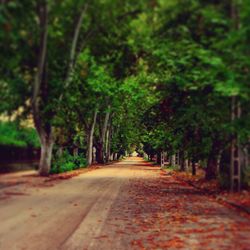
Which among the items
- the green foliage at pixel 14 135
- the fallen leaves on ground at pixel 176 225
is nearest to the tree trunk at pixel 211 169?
the fallen leaves on ground at pixel 176 225

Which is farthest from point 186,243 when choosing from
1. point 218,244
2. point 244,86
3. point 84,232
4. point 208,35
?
point 244,86

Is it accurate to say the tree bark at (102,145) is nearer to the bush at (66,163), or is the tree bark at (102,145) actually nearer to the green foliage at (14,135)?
the bush at (66,163)

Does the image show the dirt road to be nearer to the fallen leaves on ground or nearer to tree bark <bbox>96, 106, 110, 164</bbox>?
the fallen leaves on ground

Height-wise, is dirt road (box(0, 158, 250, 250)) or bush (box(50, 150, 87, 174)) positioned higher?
bush (box(50, 150, 87, 174))

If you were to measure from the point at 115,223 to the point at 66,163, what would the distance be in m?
34.4

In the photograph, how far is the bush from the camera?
125 ft

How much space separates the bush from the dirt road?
52.4ft

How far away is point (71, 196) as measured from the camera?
67.7 ft

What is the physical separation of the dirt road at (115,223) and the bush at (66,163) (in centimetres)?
1598

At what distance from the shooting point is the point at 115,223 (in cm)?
1338

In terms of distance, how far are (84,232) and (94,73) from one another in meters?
4.31

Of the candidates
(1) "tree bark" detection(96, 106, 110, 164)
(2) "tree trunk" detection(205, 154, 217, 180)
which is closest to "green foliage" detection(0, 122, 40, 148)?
(2) "tree trunk" detection(205, 154, 217, 180)

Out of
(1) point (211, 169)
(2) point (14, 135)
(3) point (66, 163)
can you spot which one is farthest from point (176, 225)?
(3) point (66, 163)

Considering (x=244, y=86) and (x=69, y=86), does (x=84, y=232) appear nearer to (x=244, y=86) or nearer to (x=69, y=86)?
(x=69, y=86)
